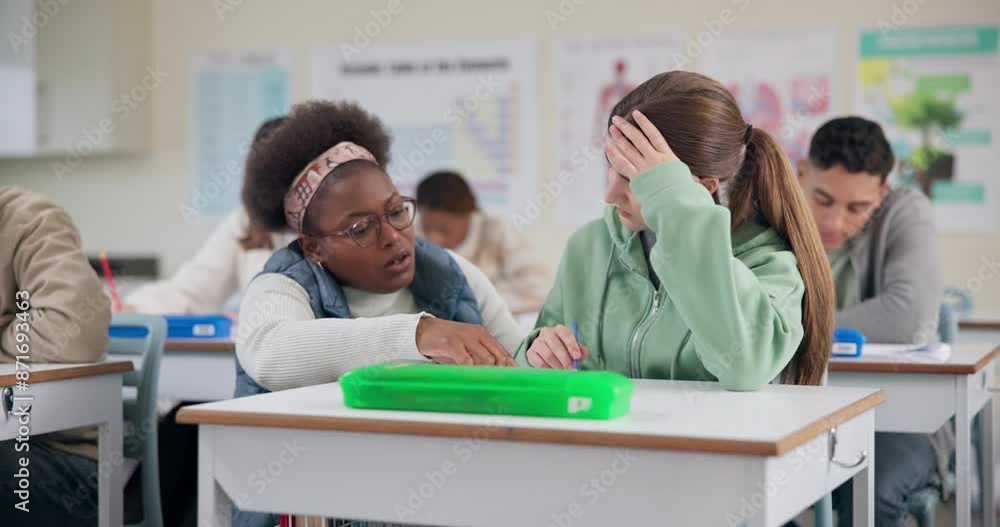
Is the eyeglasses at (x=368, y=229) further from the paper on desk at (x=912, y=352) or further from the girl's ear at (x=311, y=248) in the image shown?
the paper on desk at (x=912, y=352)

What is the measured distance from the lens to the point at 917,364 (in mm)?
2291

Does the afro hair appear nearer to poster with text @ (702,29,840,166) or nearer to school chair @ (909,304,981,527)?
school chair @ (909,304,981,527)

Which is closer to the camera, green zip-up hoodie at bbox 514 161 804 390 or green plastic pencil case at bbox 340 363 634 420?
green plastic pencil case at bbox 340 363 634 420

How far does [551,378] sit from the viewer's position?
1314 mm

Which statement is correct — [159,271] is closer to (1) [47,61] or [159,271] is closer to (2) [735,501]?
(1) [47,61]

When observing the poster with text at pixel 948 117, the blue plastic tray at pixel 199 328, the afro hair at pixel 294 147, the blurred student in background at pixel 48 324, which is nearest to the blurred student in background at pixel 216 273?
the blue plastic tray at pixel 199 328

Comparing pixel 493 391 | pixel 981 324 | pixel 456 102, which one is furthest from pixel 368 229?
pixel 456 102

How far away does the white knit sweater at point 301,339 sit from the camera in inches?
68.7

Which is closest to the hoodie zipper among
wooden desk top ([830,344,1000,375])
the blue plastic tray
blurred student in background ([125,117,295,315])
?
wooden desk top ([830,344,1000,375])

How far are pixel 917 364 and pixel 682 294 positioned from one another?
96 cm

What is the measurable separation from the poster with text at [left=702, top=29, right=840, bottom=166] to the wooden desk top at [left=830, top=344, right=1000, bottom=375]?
241 cm

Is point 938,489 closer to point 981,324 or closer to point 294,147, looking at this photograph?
point 981,324

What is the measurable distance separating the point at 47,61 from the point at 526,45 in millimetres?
2260

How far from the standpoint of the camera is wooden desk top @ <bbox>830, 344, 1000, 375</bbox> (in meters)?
2.26
